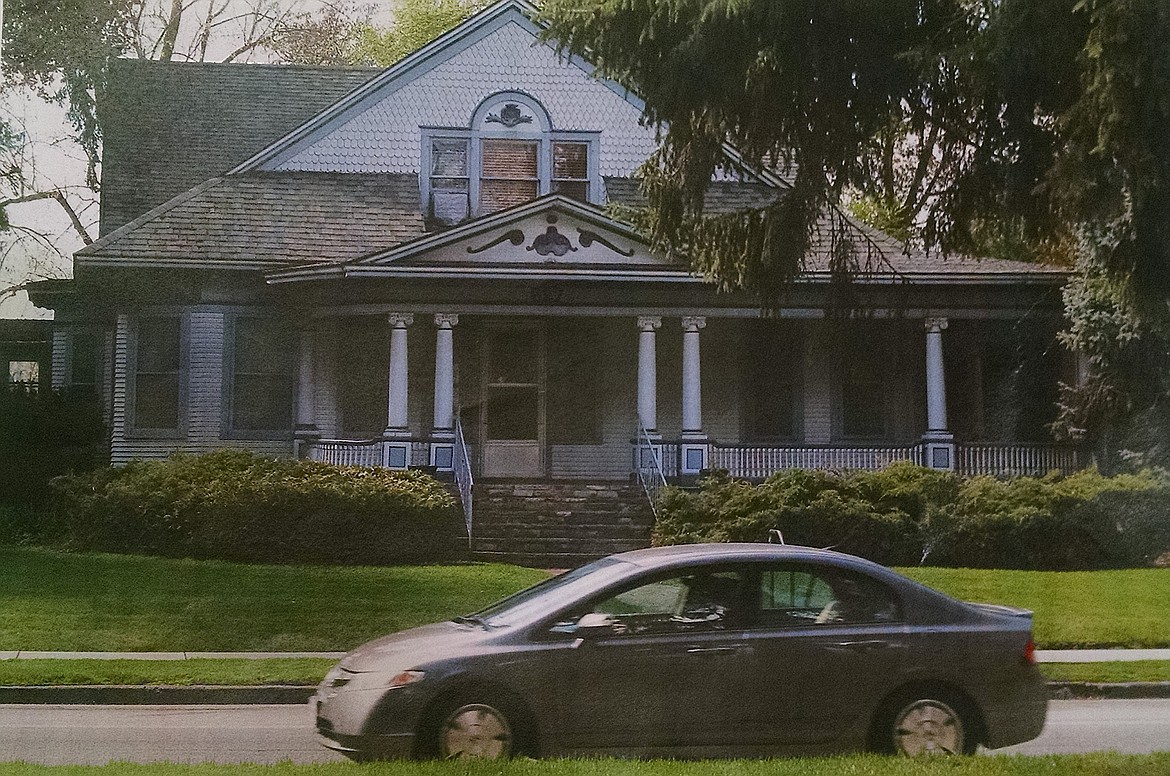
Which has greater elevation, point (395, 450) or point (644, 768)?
point (395, 450)

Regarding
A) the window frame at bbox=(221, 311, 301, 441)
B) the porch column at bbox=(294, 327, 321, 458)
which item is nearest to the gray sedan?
the porch column at bbox=(294, 327, 321, 458)

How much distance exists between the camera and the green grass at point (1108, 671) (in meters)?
7.76

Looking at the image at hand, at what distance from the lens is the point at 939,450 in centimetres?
816

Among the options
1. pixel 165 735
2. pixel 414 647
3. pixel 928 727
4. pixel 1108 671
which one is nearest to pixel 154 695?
pixel 165 735

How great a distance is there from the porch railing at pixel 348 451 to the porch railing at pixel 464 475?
20.8 inches

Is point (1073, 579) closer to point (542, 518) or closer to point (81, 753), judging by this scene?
point (542, 518)

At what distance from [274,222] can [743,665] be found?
174 inches

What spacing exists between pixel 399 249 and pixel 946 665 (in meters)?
4.61

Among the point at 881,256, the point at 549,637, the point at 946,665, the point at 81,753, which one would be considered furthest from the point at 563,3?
the point at 81,753

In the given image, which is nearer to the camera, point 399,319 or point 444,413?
point 444,413

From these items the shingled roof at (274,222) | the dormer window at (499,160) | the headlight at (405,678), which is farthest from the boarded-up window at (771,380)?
the headlight at (405,678)

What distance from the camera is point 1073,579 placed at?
8.08 m

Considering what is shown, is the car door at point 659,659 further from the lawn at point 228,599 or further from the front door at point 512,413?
the front door at point 512,413

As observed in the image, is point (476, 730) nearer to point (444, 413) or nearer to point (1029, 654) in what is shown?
point (444, 413)
